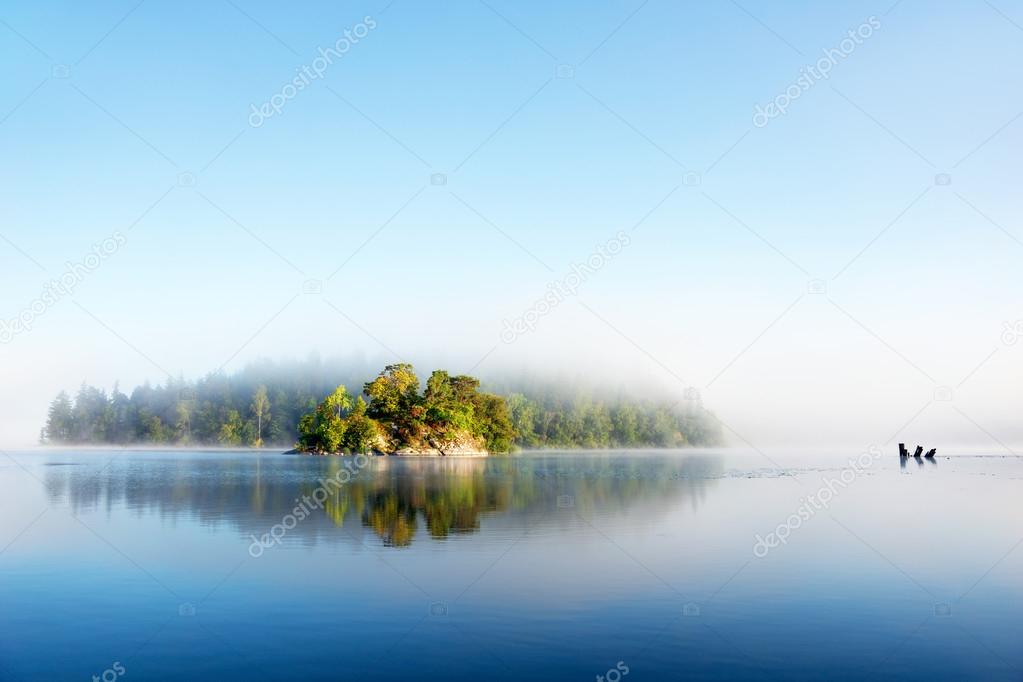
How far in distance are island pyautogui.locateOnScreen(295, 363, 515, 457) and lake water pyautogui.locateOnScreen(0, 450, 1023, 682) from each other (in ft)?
319

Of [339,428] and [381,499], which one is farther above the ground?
[339,428]

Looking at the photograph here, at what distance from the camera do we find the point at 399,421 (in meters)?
138

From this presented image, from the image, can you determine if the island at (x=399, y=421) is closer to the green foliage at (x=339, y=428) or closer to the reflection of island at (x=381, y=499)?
the green foliage at (x=339, y=428)

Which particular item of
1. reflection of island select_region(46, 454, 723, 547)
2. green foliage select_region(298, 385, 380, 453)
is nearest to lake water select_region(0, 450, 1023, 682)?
reflection of island select_region(46, 454, 723, 547)

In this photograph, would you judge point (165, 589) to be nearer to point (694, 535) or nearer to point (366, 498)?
point (694, 535)

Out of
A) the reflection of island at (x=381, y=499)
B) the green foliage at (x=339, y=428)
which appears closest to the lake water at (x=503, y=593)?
the reflection of island at (x=381, y=499)

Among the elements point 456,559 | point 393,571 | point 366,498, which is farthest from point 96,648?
point 366,498

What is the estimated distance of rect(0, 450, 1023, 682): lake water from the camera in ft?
46.2

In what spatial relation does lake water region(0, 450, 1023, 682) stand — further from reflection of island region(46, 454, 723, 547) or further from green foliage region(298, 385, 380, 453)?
green foliage region(298, 385, 380, 453)

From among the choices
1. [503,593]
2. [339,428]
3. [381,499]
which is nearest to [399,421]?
[339,428]

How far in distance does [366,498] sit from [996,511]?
113 ft

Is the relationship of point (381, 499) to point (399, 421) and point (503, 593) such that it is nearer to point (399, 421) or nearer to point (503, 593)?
point (503, 593)

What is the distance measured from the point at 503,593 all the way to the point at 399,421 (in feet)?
396

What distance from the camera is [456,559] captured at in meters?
23.5
